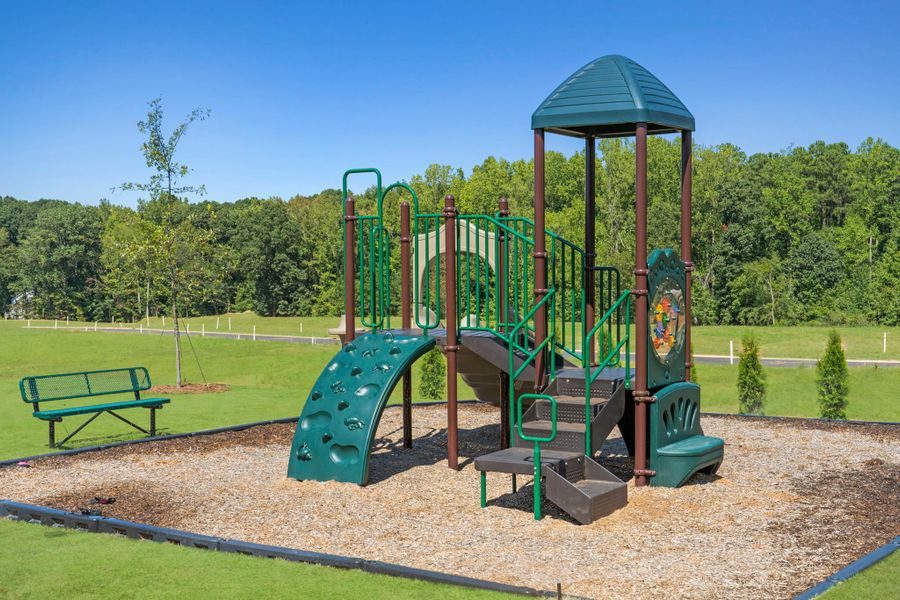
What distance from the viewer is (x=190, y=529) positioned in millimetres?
7496

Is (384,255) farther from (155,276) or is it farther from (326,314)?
(326,314)

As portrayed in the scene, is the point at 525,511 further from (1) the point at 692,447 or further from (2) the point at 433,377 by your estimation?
(2) the point at 433,377

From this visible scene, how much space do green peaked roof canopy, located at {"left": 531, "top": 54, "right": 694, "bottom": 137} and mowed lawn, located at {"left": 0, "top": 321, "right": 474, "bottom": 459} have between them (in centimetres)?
743

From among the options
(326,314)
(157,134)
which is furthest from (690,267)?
(326,314)

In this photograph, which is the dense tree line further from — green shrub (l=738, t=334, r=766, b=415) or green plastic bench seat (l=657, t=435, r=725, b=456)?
green plastic bench seat (l=657, t=435, r=725, b=456)

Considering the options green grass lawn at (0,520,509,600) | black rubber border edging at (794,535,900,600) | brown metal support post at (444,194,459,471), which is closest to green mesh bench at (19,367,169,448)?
brown metal support post at (444,194,459,471)

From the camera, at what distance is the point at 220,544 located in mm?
6746

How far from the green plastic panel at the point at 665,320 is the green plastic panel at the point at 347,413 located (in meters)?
2.37

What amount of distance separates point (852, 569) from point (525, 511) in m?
2.81

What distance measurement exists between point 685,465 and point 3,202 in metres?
103

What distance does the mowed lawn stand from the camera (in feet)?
44.8

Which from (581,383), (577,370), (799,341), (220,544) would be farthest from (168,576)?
(799,341)

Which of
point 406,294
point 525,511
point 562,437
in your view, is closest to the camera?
point 525,511

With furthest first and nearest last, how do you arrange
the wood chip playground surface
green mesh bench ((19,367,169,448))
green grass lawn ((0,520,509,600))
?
green mesh bench ((19,367,169,448)), the wood chip playground surface, green grass lawn ((0,520,509,600))
